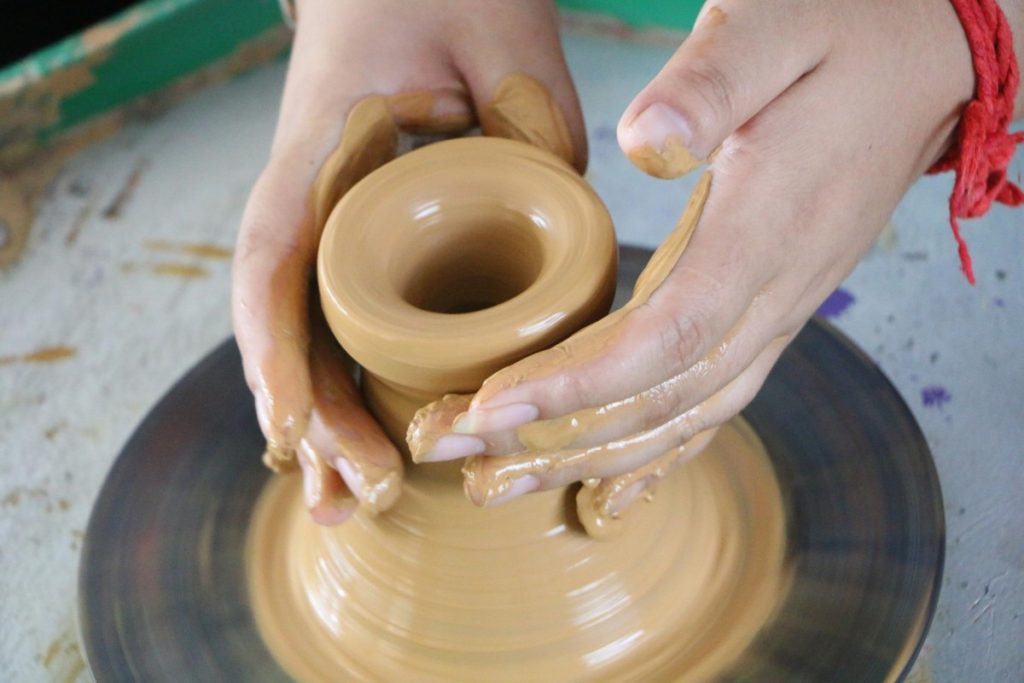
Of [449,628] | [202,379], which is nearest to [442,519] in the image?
[449,628]

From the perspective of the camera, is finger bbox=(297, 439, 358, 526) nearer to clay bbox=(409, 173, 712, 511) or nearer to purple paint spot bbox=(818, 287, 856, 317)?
clay bbox=(409, 173, 712, 511)

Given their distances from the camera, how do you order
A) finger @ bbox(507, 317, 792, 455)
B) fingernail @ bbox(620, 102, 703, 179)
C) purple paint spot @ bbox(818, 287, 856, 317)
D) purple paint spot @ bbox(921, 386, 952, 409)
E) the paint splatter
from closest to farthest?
fingernail @ bbox(620, 102, 703, 179), finger @ bbox(507, 317, 792, 455), purple paint spot @ bbox(921, 386, 952, 409), purple paint spot @ bbox(818, 287, 856, 317), the paint splatter

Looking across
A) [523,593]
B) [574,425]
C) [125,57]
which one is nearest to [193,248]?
[125,57]

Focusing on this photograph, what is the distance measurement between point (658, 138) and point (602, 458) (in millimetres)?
340

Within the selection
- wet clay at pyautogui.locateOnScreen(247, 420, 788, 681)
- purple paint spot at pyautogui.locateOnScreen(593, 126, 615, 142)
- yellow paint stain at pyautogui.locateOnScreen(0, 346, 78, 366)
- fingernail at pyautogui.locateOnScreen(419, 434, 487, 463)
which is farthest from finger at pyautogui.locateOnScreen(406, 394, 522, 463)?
purple paint spot at pyautogui.locateOnScreen(593, 126, 615, 142)

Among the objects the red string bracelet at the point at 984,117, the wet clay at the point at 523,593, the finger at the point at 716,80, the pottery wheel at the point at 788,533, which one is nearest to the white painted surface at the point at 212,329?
the pottery wheel at the point at 788,533

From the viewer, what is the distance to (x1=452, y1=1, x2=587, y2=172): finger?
1.28 metres

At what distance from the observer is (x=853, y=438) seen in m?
1.33

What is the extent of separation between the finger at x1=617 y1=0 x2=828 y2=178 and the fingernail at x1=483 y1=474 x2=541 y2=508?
12.5 inches

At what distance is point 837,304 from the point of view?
1710 millimetres

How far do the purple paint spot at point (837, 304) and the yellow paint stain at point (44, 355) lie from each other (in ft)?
4.38

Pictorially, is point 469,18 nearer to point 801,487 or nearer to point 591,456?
point 591,456

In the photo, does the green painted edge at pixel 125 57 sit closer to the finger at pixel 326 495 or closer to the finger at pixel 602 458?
the finger at pixel 326 495

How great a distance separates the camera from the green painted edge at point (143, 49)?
6.97ft
